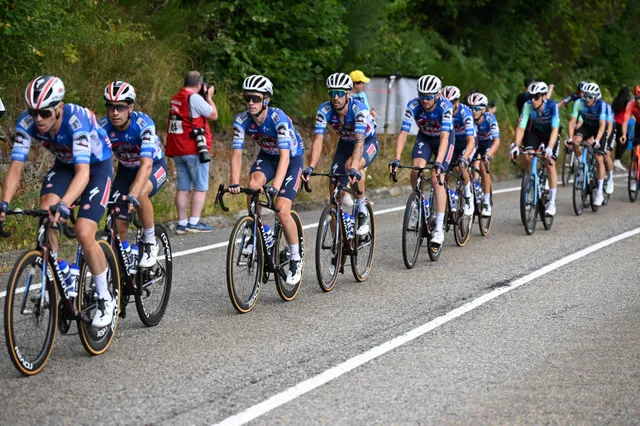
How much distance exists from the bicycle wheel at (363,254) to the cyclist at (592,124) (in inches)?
283

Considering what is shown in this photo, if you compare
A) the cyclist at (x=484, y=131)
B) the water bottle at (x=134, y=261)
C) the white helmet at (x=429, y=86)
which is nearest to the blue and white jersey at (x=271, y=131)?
the water bottle at (x=134, y=261)

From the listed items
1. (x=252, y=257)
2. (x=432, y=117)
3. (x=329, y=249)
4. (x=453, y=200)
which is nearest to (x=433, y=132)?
(x=432, y=117)

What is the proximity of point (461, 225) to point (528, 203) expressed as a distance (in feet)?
4.83

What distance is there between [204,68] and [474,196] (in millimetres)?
6207

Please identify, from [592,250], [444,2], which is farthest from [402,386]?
[444,2]

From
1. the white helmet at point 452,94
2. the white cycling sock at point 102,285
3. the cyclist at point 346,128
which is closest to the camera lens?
the white cycling sock at point 102,285

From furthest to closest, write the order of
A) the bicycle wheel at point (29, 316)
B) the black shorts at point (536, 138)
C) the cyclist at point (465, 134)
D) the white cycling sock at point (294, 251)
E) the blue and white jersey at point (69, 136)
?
the black shorts at point (536, 138)
the cyclist at point (465, 134)
the white cycling sock at point (294, 251)
the blue and white jersey at point (69, 136)
the bicycle wheel at point (29, 316)

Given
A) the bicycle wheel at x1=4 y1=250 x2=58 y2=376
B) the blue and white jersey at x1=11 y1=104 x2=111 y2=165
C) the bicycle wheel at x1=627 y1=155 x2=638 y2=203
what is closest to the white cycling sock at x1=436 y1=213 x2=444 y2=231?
the blue and white jersey at x1=11 y1=104 x2=111 y2=165

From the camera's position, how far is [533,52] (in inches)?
1174

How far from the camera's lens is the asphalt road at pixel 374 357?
600cm

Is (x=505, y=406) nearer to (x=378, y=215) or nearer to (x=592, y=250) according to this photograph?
(x=592, y=250)

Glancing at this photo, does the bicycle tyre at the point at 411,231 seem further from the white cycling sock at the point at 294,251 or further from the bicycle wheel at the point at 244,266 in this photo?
the bicycle wheel at the point at 244,266

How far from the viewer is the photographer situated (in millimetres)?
13250

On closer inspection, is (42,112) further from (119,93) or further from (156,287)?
(156,287)
